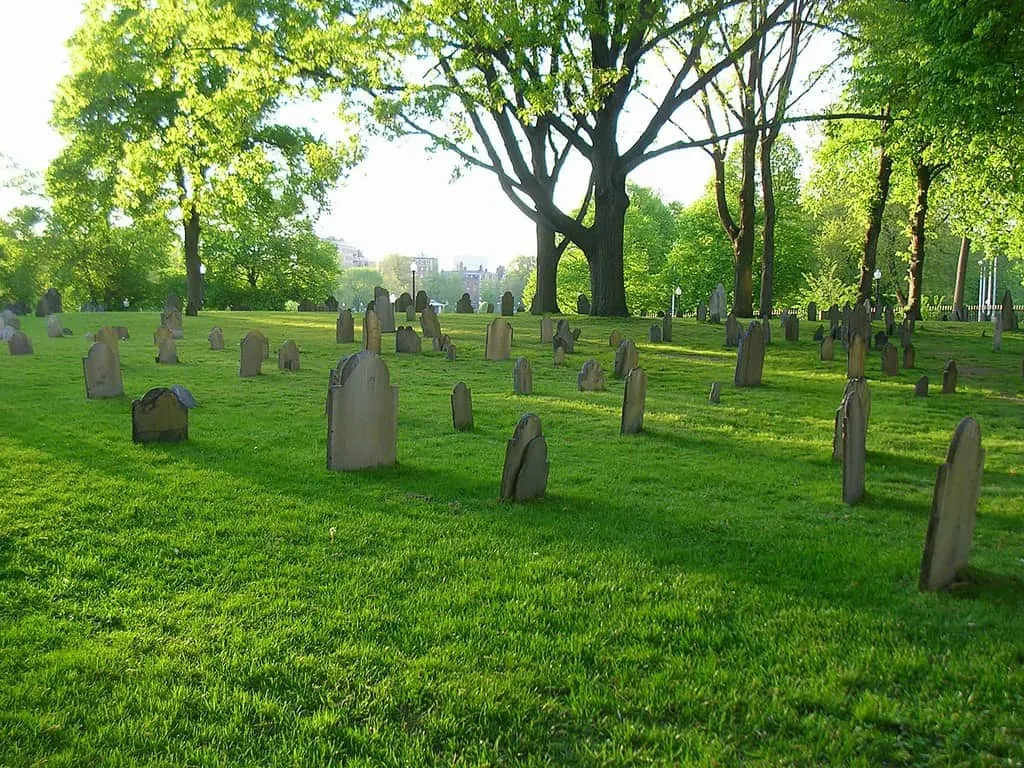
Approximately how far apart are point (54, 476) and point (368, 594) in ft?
12.8

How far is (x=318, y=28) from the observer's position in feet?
67.7

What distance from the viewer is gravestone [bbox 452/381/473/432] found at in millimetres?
9133

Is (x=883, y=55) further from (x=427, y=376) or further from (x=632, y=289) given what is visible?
(x=632, y=289)

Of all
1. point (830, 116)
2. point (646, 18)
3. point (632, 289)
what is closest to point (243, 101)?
point (646, 18)

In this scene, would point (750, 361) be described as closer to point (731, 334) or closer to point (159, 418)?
point (731, 334)

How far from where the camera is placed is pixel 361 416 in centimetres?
721

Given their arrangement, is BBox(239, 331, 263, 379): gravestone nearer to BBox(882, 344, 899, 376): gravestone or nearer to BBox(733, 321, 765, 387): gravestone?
BBox(733, 321, 765, 387): gravestone

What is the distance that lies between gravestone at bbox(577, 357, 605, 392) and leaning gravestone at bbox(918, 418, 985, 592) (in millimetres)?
7938

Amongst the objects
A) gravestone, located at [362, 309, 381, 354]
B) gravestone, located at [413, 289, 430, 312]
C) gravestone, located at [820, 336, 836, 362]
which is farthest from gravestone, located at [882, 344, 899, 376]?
gravestone, located at [413, 289, 430, 312]

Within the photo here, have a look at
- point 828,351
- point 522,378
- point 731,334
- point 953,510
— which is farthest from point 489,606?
point 731,334

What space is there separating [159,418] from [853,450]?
6794 millimetres

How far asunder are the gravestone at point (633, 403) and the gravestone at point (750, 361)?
4.66 metres

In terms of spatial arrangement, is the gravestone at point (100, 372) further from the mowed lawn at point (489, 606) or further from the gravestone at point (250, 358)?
the gravestone at point (250, 358)

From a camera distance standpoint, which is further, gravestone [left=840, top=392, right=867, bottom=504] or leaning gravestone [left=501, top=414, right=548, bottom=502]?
leaning gravestone [left=501, top=414, right=548, bottom=502]
